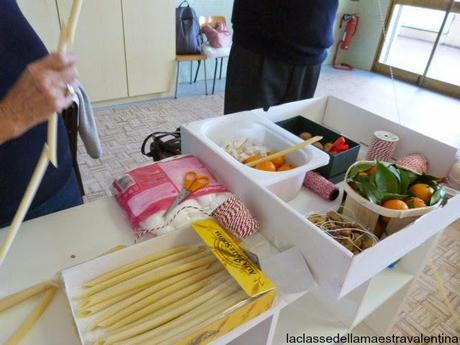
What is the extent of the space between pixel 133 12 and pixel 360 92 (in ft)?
8.04

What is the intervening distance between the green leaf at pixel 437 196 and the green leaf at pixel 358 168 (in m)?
0.14

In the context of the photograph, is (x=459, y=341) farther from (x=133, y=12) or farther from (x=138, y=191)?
(x=133, y=12)

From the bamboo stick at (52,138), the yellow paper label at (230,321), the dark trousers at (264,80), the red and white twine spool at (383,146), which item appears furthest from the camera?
the dark trousers at (264,80)

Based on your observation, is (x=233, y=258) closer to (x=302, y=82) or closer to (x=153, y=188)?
(x=153, y=188)

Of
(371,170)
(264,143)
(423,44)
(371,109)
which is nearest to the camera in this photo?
(371,170)

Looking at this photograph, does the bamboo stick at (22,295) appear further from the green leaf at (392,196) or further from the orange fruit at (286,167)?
the green leaf at (392,196)

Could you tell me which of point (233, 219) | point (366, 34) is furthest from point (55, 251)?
point (366, 34)

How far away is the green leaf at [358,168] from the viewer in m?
0.83

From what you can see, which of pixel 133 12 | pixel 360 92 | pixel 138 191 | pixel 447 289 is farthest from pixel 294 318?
pixel 360 92

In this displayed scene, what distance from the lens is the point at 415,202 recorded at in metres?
0.75

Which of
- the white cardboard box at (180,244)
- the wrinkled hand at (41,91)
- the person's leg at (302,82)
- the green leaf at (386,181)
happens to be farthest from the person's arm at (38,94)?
the person's leg at (302,82)

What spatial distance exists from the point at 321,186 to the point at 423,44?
4.91 meters

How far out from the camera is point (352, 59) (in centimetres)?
475

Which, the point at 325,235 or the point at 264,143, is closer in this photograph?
the point at 325,235
